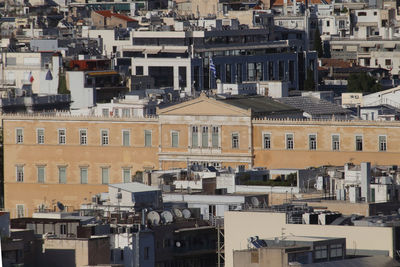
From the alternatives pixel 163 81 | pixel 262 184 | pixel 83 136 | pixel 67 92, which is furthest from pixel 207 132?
pixel 163 81

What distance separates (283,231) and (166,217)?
11788 millimetres

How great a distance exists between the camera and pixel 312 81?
570 ft

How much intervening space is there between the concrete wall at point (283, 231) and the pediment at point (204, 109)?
1672 inches

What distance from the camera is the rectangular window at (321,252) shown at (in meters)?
69.3

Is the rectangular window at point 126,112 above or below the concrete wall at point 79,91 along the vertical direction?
above

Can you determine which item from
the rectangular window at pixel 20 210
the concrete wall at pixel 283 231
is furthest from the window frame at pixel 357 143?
the concrete wall at pixel 283 231

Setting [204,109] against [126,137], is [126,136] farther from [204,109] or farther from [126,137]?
[204,109]

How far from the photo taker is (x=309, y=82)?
174m

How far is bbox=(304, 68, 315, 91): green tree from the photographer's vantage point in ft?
562

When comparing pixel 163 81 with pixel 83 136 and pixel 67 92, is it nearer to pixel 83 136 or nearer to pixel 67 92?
pixel 67 92

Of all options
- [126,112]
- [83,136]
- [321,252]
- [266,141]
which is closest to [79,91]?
[126,112]

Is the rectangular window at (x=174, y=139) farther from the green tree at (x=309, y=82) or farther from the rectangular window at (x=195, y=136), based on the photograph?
the green tree at (x=309, y=82)

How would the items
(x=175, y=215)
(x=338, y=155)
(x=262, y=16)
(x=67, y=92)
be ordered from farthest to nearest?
(x=262, y=16) → (x=67, y=92) → (x=338, y=155) → (x=175, y=215)

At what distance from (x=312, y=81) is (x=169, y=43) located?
35.2 feet
